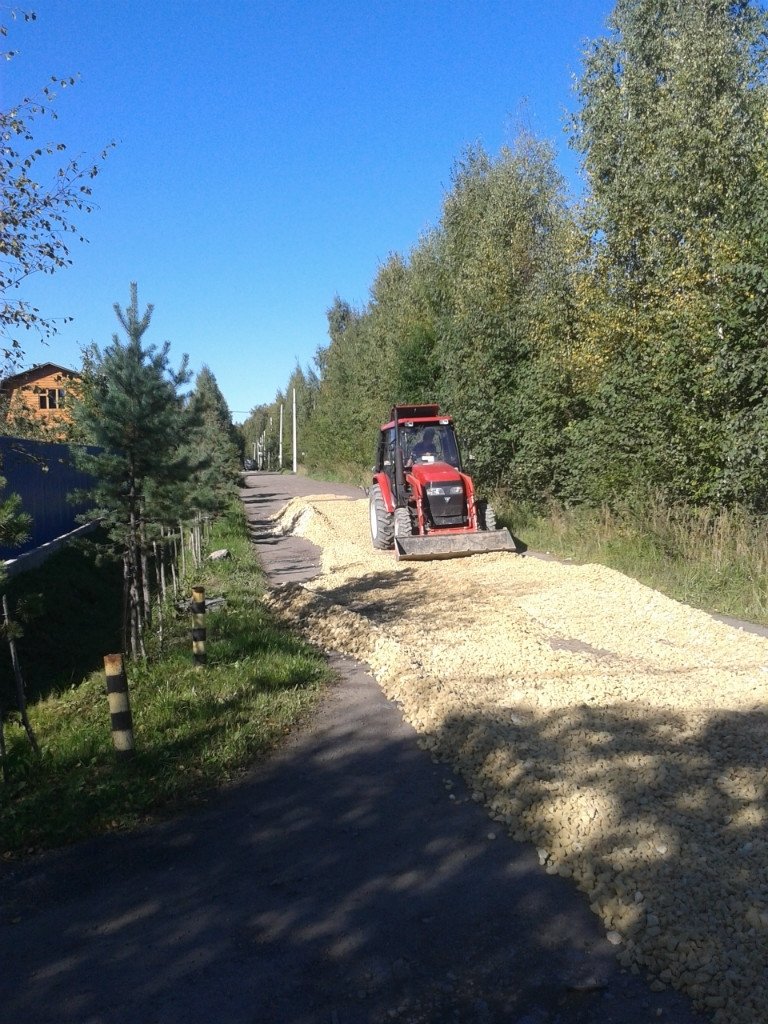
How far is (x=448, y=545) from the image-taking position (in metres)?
15.1

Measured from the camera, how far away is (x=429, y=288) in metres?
34.0

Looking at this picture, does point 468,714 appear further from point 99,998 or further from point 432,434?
point 432,434

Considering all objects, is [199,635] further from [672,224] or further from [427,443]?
[672,224]

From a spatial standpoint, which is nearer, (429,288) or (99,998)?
(99,998)

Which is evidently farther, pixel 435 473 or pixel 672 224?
pixel 435 473

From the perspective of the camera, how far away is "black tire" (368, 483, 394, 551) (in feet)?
57.8

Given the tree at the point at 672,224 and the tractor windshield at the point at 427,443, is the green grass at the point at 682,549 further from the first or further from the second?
the tractor windshield at the point at 427,443

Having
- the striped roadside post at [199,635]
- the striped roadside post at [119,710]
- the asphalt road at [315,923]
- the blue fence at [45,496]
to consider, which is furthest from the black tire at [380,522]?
the asphalt road at [315,923]

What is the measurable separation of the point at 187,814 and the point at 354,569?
1000cm

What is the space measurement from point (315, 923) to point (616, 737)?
8.93 feet

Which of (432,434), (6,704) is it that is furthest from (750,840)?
(432,434)

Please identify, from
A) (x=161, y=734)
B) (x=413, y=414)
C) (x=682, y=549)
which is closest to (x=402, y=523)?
(x=413, y=414)

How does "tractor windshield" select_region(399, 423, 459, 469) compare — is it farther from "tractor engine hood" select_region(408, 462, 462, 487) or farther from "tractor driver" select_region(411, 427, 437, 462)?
"tractor engine hood" select_region(408, 462, 462, 487)

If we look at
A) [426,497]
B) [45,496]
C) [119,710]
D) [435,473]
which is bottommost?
[119,710]
